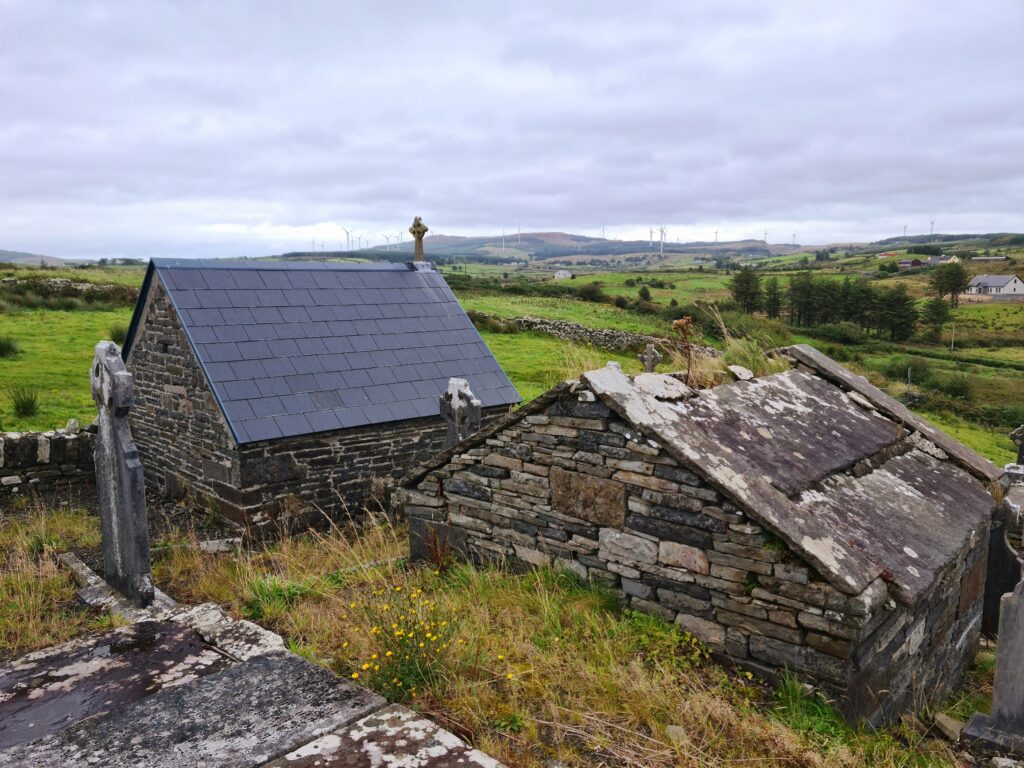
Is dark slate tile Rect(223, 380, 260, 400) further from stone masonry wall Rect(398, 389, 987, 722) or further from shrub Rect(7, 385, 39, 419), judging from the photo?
shrub Rect(7, 385, 39, 419)

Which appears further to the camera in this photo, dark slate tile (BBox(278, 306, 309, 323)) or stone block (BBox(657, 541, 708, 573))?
dark slate tile (BBox(278, 306, 309, 323))

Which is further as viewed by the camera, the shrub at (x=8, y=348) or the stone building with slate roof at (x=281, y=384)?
the shrub at (x=8, y=348)

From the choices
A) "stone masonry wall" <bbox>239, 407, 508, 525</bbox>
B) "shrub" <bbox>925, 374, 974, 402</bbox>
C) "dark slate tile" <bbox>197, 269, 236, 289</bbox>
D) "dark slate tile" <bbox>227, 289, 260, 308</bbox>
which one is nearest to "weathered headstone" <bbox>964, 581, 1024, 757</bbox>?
"stone masonry wall" <bbox>239, 407, 508, 525</bbox>

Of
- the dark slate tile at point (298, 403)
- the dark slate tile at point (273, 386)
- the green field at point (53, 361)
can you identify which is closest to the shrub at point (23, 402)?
the green field at point (53, 361)

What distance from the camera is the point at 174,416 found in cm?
1104

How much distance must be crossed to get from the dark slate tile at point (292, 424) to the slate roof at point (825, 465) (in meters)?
4.33

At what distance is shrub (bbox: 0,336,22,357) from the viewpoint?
18938mm

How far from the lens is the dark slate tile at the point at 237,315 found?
10.8 m

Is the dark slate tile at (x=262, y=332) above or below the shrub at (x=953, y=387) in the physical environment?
above

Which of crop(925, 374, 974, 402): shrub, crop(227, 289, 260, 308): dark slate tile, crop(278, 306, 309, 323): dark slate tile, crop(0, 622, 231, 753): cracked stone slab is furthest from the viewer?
crop(925, 374, 974, 402): shrub

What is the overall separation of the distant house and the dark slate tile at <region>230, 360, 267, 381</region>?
270ft

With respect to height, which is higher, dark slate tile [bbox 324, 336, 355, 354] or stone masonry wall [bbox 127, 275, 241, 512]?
dark slate tile [bbox 324, 336, 355, 354]

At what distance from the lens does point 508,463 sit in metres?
5.49

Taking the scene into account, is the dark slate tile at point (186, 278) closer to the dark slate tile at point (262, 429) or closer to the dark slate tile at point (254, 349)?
the dark slate tile at point (254, 349)
